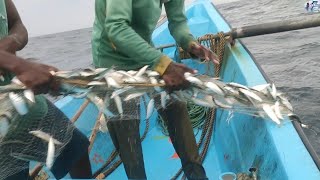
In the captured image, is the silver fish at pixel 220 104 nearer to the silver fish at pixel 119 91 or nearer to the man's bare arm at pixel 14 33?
the silver fish at pixel 119 91

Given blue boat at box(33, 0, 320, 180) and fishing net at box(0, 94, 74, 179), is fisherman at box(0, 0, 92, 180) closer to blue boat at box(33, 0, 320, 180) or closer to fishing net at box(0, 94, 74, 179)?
fishing net at box(0, 94, 74, 179)

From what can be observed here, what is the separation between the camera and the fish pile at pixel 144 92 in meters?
2.27

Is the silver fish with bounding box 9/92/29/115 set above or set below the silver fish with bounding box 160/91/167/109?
above

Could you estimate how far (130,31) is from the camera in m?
2.58

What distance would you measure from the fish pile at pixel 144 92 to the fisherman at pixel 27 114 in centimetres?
9

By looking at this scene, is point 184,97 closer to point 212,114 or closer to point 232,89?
point 232,89

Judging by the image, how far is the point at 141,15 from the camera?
281 cm

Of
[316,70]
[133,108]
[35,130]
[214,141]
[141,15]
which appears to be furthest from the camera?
[316,70]

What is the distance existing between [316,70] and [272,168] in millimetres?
6241

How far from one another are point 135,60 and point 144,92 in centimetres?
37

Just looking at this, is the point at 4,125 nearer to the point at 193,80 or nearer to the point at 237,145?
the point at 193,80

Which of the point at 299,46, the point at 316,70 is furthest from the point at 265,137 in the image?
the point at 299,46

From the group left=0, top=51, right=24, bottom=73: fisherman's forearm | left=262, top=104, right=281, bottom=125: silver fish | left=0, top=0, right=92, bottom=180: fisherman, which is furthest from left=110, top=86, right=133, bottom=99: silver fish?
left=262, top=104, right=281, bottom=125: silver fish

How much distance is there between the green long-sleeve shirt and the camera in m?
2.57
